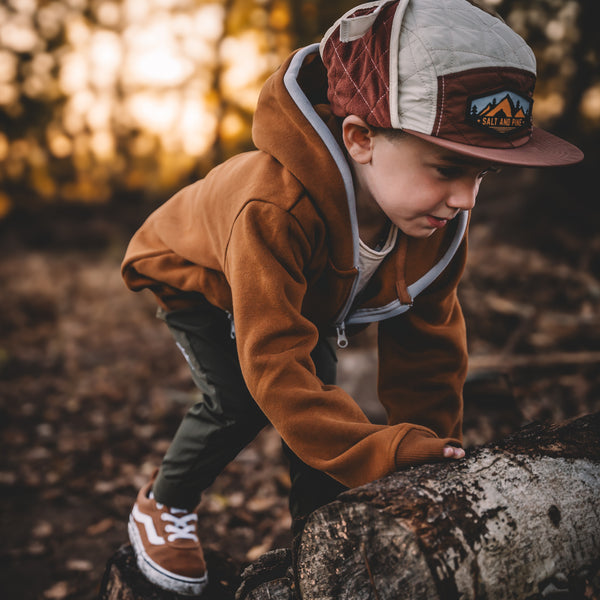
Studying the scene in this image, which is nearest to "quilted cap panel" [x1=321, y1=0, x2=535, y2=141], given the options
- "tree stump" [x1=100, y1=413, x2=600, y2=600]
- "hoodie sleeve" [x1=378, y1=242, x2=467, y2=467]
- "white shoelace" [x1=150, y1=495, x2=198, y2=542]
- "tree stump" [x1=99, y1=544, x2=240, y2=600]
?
"hoodie sleeve" [x1=378, y1=242, x2=467, y2=467]

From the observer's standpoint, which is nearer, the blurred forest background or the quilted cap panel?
the quilted cap panel

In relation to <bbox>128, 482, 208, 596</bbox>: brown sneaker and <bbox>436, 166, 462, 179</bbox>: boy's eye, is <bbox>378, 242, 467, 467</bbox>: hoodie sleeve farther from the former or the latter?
<bbox>128, 482, 208, 596</bbox>: brown sneaker

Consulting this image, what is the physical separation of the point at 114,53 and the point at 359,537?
11.9 m

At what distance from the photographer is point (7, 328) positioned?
6672 millimetres

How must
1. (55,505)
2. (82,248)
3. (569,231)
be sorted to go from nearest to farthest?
1. (55,505)
2. (569,231)
3. (82,248)

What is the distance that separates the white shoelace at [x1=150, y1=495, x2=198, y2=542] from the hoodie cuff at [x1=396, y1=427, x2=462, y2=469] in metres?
1.17

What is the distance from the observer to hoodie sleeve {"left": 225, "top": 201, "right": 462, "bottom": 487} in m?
1.46

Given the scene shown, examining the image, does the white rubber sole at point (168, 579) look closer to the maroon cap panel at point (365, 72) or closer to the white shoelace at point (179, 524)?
the white shoelace at point (179, 524)

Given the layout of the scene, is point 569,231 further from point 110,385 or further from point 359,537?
point 359,537

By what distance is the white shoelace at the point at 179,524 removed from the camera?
2.14 metres

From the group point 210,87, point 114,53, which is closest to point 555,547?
point 210,87

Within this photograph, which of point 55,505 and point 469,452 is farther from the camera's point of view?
point 55,505

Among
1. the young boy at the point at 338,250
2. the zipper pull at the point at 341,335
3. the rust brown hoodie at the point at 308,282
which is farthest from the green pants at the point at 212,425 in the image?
the zipper pull at the point at 341,335

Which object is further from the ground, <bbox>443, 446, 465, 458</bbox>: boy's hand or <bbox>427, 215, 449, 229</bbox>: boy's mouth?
<bbox>427, 215, 449, 229</bbox>: boy's mouth
